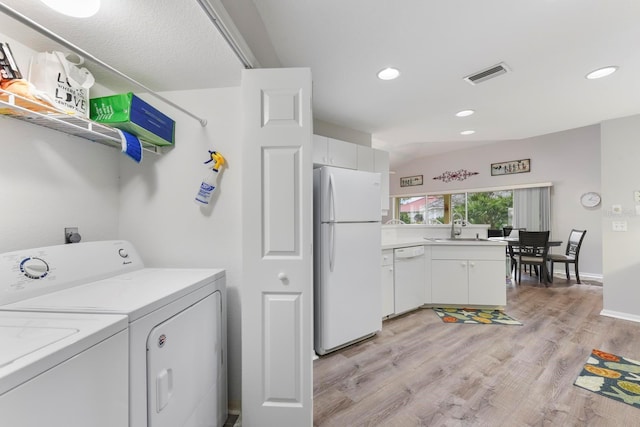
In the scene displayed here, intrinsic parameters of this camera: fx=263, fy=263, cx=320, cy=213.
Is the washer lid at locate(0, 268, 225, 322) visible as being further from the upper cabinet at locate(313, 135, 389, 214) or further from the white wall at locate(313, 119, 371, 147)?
the white wall at locate(313, 119, 371, 147)

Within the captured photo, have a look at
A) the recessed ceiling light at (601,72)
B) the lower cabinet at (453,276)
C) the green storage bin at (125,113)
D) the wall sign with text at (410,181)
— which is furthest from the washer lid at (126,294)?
the wall sign with text at (410,181)

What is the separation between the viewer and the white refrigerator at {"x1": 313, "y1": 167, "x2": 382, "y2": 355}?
2240 mm

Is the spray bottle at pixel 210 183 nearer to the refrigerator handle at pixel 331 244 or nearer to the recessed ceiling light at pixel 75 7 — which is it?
the recessed ceiling light at pixel 75 7

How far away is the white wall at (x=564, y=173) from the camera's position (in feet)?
16.6

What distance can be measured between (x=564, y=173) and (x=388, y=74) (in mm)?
5490

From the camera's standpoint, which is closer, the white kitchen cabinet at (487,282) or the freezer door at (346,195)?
the freezer door at (346,195)

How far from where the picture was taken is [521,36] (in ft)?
5.69

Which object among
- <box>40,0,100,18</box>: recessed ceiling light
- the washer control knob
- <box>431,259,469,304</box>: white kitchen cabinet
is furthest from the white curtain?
the washer control knob

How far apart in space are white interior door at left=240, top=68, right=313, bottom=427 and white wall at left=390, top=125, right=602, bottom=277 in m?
6.45

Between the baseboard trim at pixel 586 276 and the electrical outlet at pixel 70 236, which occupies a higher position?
the electrical outlet at pixel 70 236

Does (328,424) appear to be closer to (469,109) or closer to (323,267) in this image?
(323,267)

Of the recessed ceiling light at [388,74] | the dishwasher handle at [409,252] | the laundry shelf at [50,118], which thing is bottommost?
the dishwasher handle at [409,252]

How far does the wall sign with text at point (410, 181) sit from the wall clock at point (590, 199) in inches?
136

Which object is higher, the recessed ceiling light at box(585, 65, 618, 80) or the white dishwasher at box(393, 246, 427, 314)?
the recessed ceiling light at box(585, 65, 618, 80)
